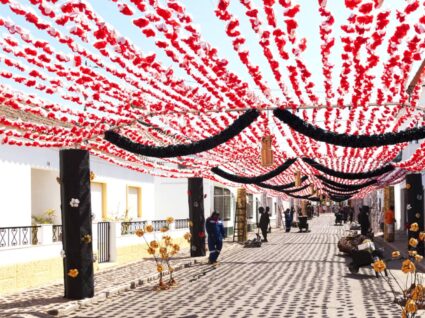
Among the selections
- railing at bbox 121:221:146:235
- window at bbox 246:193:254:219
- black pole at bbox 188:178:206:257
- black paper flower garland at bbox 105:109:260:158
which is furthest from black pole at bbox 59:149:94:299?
window at bbox 246:193:254:219

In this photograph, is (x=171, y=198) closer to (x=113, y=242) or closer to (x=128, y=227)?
(x=128, y=227)

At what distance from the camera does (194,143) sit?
1286cm

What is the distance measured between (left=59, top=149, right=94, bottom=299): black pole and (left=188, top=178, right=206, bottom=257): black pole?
10.00 meters

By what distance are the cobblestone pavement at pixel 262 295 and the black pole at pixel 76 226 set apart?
69cm

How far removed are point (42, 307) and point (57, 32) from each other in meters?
6.55

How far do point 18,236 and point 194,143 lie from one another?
717 centimetres

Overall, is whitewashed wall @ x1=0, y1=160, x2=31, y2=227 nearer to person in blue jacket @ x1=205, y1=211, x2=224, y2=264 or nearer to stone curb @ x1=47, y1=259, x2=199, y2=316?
stone curb @ x1=47, y1=259, x2=199, y2=316

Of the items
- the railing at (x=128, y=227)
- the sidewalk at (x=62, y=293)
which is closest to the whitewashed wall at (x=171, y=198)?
the railing at (x=128, y=227)

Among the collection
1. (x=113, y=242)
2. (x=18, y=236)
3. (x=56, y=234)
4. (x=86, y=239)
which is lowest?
(x=113, y=242)

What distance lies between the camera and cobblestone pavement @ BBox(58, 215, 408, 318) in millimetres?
11625

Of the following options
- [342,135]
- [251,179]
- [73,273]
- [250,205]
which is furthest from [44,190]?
[250,205]

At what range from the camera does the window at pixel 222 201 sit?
38469mm

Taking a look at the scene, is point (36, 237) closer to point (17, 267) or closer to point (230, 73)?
point (17, 267)

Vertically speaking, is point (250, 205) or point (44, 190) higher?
point (44, 190)
